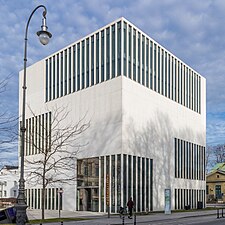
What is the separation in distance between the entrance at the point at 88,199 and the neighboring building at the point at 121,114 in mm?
103

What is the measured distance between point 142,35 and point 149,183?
16686 mm

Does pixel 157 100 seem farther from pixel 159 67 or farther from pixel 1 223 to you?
pixel 1 223

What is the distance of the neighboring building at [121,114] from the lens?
4250 centimetres

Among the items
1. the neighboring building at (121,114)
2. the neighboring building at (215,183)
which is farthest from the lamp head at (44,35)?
the neighboring building at (215,183)

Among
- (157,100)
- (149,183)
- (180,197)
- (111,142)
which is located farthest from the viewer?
(180,197)

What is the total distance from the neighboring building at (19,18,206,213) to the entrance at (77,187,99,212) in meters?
0.10

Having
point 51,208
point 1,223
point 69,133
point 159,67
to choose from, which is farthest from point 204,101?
point 1,223

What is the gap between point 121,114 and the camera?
41906 millimetres

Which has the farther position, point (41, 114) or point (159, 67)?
point (41, 114)

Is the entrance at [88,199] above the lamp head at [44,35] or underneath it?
underneath

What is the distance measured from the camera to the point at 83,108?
46.9 meters

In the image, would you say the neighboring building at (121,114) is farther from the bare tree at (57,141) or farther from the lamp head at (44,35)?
the lamp head at (44,35)

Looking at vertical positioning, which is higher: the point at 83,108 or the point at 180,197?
the point at 83,108

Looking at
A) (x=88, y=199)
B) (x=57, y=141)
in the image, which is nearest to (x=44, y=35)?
(x=88, y=199)
